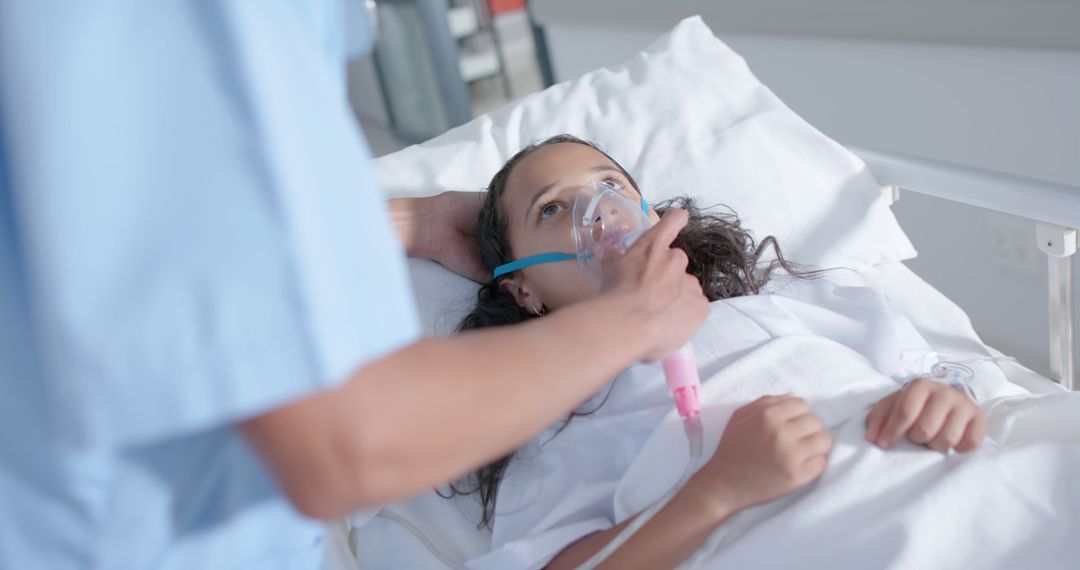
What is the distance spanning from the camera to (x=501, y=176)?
1765 mm

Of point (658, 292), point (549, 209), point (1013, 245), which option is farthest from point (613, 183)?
point (1013, 245)

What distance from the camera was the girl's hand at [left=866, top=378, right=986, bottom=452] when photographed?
1245 mm

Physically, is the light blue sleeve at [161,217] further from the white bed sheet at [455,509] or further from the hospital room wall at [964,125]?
the hospital room wall at [964,125]

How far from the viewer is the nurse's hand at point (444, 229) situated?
1.79 meters

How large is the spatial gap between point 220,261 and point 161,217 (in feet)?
0.15

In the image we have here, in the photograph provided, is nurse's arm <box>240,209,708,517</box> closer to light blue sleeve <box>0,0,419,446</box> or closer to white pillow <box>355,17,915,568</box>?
light blue sleeve <box>0,0,419,446</box>

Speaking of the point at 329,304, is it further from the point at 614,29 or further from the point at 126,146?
the point at 614,29

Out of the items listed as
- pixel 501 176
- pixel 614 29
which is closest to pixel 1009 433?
pixel 501 176

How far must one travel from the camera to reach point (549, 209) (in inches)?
62.9

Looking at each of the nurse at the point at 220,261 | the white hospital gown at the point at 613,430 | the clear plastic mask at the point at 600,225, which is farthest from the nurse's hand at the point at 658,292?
the white hospital gown at the point at 613,430

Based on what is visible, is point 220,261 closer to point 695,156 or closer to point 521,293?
point 521,293

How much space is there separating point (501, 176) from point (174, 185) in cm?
122

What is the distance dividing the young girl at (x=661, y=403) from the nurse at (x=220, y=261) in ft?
1.86

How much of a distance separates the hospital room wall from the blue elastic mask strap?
123 centimetres
